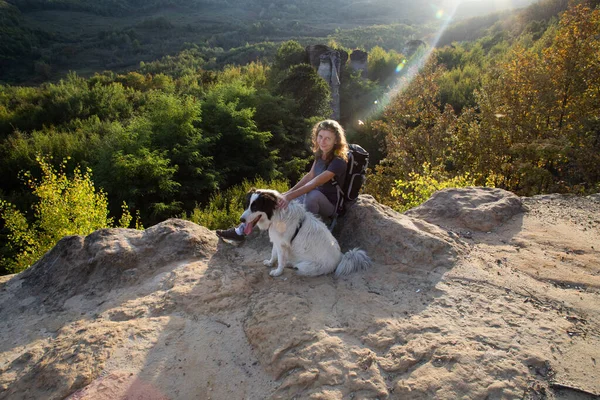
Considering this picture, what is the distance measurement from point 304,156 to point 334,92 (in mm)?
10863

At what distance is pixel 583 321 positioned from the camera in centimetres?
273

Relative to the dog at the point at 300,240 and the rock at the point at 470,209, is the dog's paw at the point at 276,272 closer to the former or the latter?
the dog at the point at 300,240

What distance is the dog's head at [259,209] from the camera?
3.38 metres

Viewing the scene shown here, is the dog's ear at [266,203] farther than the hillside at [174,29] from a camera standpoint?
No

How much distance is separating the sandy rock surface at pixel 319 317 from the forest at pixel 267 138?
11.8ft

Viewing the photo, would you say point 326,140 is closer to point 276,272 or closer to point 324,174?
point 324,174

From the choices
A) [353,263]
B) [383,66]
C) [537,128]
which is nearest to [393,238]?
[353,263]

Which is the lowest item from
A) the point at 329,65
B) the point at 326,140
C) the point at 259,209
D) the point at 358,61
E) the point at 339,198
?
the point at 339,198

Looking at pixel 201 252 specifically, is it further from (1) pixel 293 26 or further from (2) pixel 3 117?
(1) pixel 293 26

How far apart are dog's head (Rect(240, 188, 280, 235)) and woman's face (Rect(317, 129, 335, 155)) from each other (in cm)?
95

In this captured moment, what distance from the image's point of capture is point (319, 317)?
2.97 m

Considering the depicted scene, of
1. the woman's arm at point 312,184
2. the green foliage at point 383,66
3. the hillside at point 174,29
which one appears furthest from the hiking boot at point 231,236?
the hillside at point 174,29

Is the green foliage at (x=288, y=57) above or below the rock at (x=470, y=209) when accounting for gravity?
above

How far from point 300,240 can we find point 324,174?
87 centimetres
